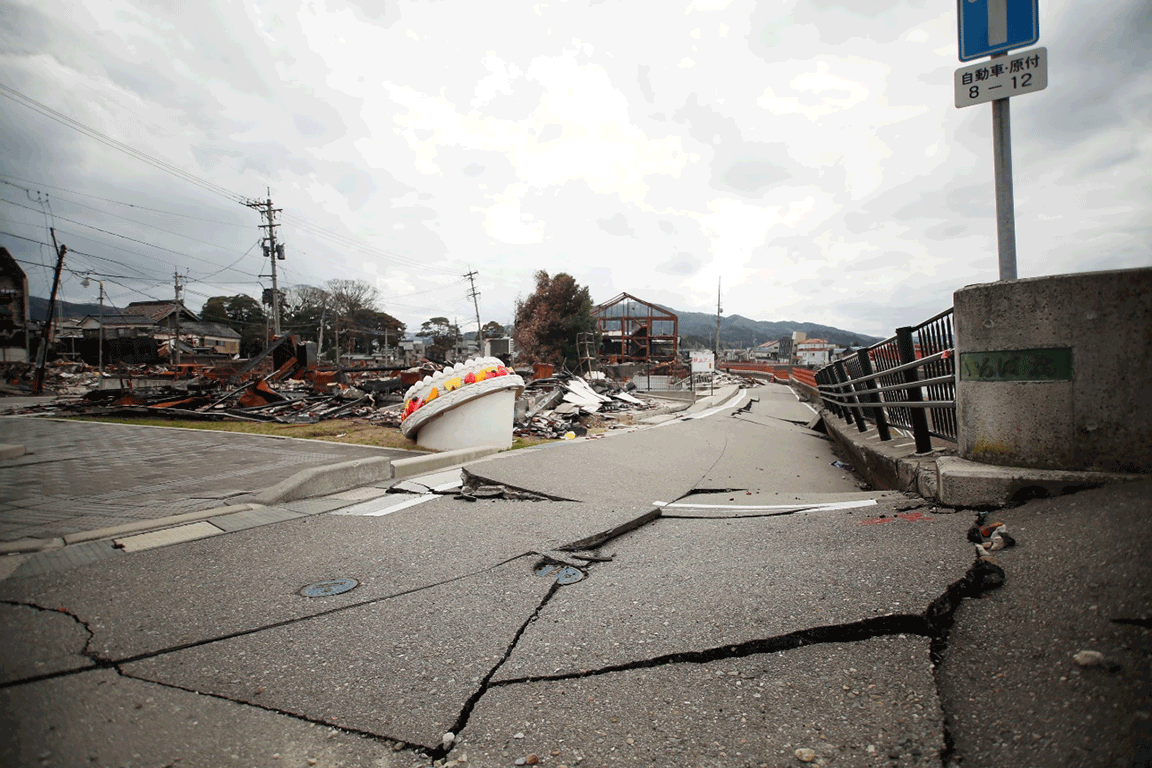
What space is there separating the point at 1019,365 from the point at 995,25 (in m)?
2.27

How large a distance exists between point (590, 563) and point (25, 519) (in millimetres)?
4767

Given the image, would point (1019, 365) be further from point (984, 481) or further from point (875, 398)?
point (875, 398)

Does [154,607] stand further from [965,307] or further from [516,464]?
[965,307]

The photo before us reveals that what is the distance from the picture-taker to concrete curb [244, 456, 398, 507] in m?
5.03

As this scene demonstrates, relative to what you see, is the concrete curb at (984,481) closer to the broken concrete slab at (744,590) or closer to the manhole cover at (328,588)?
the broken concrete slab at (744,590)

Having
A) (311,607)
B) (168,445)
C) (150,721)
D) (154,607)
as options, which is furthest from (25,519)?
(168,445)

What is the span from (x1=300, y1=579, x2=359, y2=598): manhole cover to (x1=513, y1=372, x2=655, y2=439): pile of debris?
934 centimetres

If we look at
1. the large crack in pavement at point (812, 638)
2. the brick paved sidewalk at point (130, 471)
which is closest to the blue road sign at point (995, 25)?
the large crack in pavement at point (812, 638)

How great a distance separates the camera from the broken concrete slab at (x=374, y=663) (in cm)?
193

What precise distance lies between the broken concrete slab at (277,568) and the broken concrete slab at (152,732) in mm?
345

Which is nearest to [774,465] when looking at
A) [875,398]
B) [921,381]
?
[875,398]

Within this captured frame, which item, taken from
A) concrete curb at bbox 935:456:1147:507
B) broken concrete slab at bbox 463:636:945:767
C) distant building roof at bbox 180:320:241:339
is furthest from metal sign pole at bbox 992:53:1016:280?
distant building roof at bbox 180:320:241:339

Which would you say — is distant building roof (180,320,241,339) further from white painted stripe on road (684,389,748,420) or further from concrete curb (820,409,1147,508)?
concrete curb (820,409,1147,508)

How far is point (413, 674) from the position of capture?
2.14 metres
